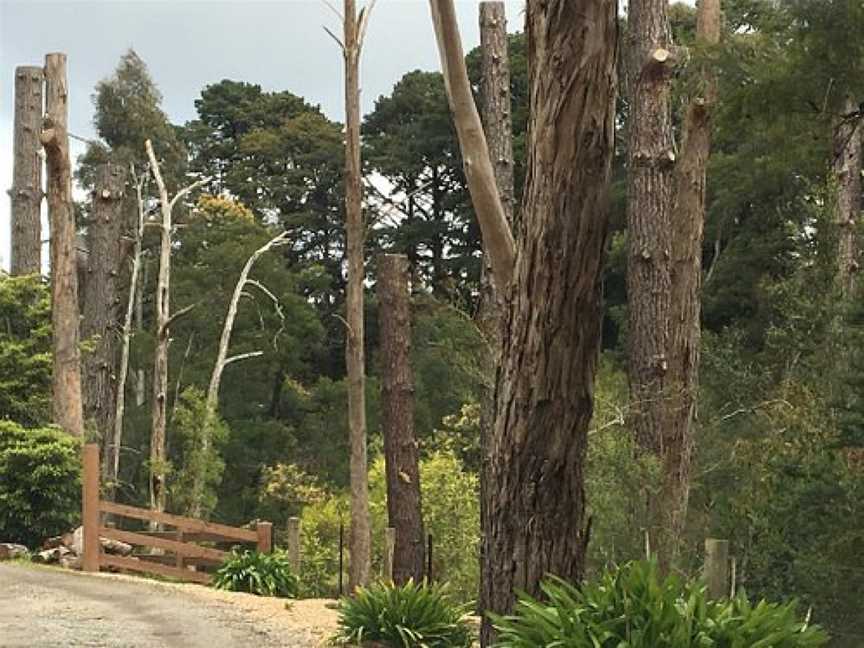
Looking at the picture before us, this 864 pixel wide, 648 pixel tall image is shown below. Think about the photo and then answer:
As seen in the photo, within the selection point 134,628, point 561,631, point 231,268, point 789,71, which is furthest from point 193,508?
point 561,631

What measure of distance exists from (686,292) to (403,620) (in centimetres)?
476

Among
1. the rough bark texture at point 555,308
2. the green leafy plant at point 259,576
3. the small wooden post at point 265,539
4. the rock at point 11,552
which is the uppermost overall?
the rough bark texture at point 555,308

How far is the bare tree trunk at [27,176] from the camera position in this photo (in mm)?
20562

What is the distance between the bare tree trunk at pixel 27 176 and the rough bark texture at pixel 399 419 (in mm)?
8286

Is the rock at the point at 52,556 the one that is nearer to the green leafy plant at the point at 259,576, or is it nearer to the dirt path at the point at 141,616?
the dirt path at the point at 141,616

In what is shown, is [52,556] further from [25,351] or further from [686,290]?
[686,290]

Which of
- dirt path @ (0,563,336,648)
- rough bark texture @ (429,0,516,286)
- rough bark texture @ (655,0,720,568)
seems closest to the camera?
rough bark texture @ (429,0,516,286)

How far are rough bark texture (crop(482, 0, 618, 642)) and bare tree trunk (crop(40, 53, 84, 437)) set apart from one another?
12157 millimetres

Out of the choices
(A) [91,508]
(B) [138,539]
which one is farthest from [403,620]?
(A) [91,508]

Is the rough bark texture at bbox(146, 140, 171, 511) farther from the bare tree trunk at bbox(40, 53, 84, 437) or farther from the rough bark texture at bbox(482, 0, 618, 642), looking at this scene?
the rough bark texture at bbox(482, 0, 618, 642)

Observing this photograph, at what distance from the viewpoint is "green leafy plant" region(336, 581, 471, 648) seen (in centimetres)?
868

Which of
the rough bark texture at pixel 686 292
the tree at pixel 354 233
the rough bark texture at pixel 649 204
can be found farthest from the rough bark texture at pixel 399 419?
the rough bark texture at pixel 686 292

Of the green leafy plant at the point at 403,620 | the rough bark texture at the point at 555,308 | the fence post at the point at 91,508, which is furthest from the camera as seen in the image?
the fence post at the point at 91,508

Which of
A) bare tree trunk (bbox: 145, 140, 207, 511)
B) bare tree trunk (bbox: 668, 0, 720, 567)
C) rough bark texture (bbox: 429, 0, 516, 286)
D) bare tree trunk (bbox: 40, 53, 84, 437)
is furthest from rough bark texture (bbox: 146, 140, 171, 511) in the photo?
rough bark texture (bbox: 429, 0, 516, 286)
